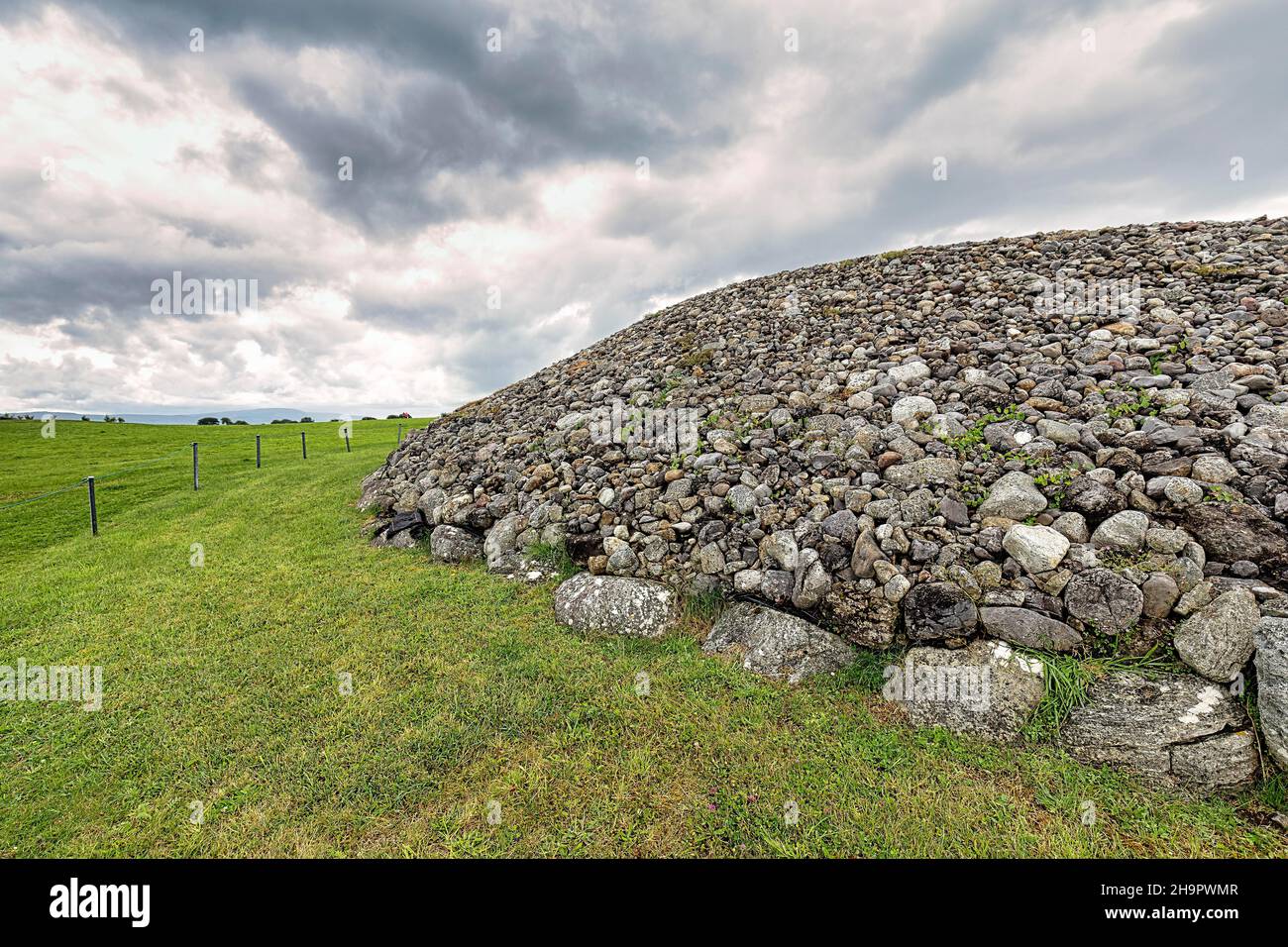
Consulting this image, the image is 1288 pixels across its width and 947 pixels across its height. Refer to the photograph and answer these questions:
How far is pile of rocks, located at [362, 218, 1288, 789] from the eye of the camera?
4.08m

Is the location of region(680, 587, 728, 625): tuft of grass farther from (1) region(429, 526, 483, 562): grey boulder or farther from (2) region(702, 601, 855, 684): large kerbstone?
(1) region(429, 526, 483, 562): grey boulder

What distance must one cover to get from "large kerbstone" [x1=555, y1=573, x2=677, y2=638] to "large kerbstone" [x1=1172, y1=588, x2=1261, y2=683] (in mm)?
4483

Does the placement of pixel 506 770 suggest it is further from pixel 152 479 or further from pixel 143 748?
pixel 152 479

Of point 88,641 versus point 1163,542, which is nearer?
point 1163,542

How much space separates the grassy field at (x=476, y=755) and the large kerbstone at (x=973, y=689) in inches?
8.0

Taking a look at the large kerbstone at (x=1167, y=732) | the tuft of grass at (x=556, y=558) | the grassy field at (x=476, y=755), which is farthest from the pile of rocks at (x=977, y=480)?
the grassy field at (x=476, y=755)

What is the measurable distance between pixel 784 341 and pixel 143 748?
10.9 m

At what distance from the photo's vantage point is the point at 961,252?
11664 millimetres

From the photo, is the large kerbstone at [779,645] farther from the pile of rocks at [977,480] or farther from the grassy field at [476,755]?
the grassy field at [476,755]

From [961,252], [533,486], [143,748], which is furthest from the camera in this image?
[961,252]

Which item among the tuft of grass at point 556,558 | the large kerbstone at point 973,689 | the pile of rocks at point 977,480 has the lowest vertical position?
the large kerbstone at point 973,689

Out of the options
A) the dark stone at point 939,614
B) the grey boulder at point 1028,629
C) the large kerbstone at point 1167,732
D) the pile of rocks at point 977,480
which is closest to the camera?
the large kerbstone at point 1167,732

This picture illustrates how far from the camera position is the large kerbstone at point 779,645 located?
4.93m
